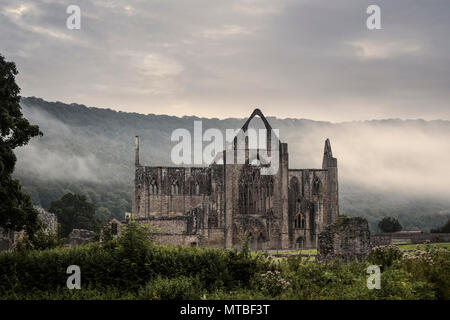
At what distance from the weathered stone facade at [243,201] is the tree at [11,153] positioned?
38.1m

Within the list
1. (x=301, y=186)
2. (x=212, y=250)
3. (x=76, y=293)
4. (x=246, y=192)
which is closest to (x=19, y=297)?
(x=76, y=293)

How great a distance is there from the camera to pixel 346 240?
2705 cm

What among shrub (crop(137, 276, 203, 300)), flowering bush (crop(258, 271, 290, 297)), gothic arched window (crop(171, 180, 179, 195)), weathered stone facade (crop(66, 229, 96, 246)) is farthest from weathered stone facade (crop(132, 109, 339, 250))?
shrub (crop(137, 276, 203, 300))

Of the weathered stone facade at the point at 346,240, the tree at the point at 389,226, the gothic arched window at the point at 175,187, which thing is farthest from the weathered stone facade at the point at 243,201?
the weathered stone facade at the point at 346,240

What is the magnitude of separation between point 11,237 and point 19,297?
78.2ft

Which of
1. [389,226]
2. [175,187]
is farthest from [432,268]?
[389,226]

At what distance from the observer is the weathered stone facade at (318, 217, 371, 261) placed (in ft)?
87.9

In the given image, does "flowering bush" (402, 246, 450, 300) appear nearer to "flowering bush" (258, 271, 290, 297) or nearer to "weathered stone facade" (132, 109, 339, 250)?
"flowering bush" (258, 271, 290, 297)

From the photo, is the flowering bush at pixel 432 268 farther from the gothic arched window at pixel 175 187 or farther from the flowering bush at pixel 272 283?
the gothic arched window at pixel 175 187

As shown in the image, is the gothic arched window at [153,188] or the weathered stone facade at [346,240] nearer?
the weathered stone facade at [346,240]

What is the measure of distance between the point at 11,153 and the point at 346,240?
50.4 ft

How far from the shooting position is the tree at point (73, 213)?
8656 centimetres

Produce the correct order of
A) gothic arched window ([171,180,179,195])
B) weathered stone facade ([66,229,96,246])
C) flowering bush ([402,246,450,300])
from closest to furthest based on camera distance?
flowering bush ([402,246,450,300]) → weathered stone facade ([66,229,96,246]) → gothic arched window ([171,180,179,195])

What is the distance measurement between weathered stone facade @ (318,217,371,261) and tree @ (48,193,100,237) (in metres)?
62.4
